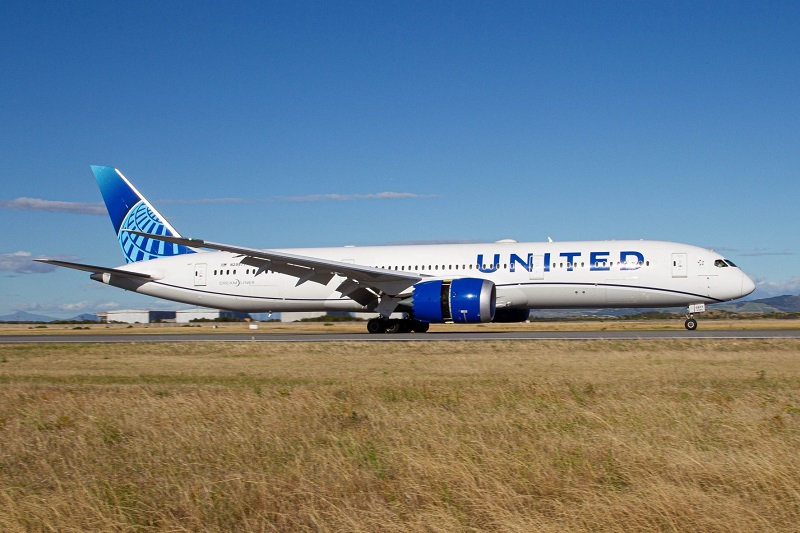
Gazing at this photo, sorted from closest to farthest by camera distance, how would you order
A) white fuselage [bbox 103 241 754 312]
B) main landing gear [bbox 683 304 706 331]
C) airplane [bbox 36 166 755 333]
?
airplane [bbox 36 166 755 333] < white fuselage [bbox 103 241 754 312] < main landing gear [bbox 683 304 706 331]

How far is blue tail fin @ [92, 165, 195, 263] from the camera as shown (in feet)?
120

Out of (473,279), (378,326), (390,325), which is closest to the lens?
(473,279)

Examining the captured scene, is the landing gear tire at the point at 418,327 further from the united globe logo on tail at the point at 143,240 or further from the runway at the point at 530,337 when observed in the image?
the united globe logo on tail at the point at 143,240

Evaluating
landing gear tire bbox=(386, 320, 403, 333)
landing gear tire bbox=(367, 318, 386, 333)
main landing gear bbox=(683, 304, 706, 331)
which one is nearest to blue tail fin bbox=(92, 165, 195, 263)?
landing gear tire bbox=(367, 318, 386, 333)

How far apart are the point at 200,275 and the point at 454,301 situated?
13.7 meters

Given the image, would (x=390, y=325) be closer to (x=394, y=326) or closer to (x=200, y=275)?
(x=394, y=326)

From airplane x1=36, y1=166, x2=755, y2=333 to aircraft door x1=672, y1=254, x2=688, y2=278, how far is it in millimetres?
37

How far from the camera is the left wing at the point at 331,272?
27.9 metres

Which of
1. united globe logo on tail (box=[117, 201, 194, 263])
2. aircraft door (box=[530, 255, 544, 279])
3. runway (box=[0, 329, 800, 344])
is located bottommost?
runway (box=[0, 329, 800, 344])

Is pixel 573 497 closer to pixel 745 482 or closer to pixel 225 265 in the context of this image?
pixel 745 482

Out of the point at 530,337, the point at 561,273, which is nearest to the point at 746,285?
the point at 561,273

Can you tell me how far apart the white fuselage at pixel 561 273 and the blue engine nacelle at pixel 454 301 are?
2473 mm

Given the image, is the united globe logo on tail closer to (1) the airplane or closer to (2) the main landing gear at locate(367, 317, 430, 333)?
(1) the airplane

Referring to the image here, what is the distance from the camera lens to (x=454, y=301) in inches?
1036
